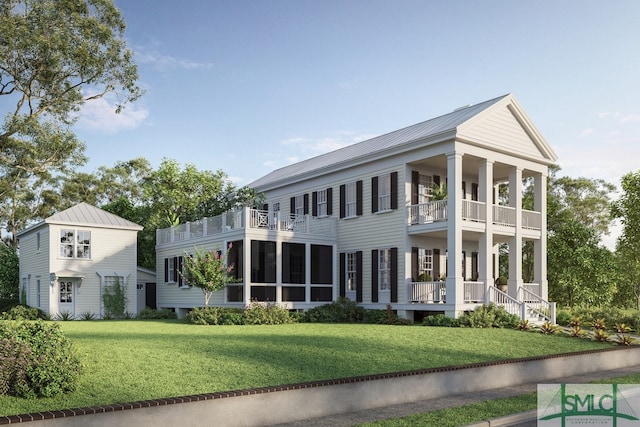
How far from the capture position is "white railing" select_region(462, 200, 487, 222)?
2438 centimetres

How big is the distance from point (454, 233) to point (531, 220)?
575 centimetres

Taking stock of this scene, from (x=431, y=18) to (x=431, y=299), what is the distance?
10936 millimetres

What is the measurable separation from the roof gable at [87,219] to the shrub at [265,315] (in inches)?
497

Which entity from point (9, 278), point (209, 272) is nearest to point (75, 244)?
point (9, 278)

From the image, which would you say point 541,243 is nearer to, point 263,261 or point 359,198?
point 359,198

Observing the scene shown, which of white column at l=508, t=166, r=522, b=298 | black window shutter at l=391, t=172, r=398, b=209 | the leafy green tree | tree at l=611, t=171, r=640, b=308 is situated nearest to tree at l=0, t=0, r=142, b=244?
black window shutter at l=391, t=172, r=398, b=209

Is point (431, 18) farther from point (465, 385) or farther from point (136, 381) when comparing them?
point (136, 381)

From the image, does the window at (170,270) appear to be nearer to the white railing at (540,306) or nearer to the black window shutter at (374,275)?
the black window shutter at (374,275)

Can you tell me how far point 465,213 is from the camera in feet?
80.0

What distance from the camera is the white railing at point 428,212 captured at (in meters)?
24.4

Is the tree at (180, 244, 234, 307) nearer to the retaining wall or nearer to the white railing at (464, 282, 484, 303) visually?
the white railing at (464, 282, 484, 303)

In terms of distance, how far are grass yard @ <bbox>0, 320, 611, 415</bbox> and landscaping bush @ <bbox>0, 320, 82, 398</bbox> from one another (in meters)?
0.20

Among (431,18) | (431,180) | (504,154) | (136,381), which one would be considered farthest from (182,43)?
(136,381)

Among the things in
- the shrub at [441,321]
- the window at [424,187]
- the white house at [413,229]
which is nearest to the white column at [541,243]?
the white house at [413,229]
